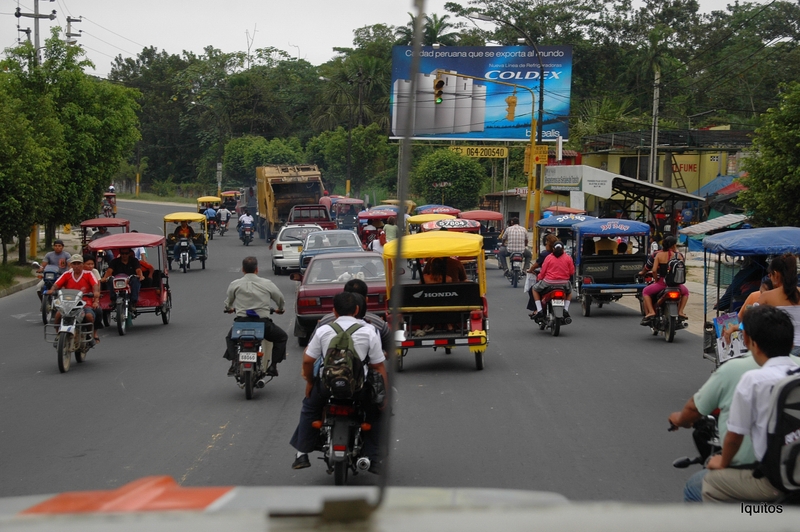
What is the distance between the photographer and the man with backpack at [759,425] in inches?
151

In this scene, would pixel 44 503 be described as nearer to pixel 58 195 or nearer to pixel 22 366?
pixel 22 366

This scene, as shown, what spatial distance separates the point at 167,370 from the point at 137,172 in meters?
82.4

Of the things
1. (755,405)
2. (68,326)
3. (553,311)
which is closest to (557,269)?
(553,311)

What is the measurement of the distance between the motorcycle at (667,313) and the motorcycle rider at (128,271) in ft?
28.7

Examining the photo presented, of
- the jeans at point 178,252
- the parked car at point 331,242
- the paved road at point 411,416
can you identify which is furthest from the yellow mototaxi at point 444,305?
the jeans at point 178,252

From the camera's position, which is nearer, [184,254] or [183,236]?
[184,254]

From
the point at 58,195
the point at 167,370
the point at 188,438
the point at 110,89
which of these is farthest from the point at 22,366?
the point at 110,89

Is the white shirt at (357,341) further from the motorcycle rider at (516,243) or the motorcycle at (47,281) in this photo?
the motorcycle rider at (516,243)

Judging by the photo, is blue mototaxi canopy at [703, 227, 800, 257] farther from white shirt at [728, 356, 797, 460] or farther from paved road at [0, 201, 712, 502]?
white shirt at [728, 356, 797, 460]

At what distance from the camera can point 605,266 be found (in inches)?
723

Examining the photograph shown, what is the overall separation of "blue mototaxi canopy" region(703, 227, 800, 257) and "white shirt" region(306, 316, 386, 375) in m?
4.99

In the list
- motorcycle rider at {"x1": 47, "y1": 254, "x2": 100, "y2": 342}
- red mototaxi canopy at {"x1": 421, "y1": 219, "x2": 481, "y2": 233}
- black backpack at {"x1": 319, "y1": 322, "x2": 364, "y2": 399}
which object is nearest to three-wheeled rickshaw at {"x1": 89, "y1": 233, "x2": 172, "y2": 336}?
motorcycle rider at {"x1": 47, "y1": 254, "x2": 100, "y2": 342}

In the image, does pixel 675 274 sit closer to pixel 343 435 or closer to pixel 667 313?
pixel 667 313

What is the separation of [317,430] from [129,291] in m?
9.93
